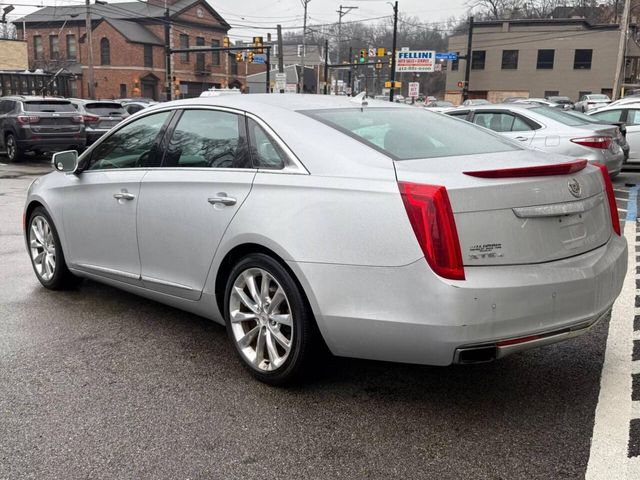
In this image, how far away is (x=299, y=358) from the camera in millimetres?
3318

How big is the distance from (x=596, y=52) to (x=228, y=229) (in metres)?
66.1

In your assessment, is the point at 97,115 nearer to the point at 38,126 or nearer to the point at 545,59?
the point at 38,126

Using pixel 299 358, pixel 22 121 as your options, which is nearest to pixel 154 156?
pixel 299 358

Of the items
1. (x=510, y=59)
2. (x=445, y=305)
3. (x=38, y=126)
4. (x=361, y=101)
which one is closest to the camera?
(x=445, y=305)

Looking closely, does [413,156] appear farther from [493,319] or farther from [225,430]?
[225,430]

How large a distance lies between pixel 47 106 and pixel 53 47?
5272 centimetres

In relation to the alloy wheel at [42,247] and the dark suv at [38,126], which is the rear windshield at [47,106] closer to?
the dark suv at [38,126]

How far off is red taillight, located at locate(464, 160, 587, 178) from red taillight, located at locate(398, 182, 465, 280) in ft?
0.85

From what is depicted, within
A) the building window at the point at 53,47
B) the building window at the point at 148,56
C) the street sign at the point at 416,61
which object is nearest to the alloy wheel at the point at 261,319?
the street sign at the point at 416,61

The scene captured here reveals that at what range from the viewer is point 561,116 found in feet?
34.1

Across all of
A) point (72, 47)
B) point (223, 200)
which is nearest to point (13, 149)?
point (223, 200)

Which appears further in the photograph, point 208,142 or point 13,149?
point 13,149

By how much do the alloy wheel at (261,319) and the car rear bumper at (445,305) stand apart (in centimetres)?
30

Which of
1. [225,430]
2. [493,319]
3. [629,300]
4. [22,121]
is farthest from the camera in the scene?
[22,121]
